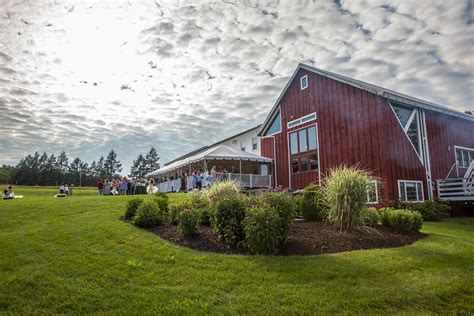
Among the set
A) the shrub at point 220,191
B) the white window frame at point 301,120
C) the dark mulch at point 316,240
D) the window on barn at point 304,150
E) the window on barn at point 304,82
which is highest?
the window on barn at point 304,82

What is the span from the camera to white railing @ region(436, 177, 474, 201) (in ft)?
45.5

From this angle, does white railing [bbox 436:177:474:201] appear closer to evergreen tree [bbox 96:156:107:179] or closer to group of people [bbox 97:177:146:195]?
group of people [bbox 97:177:146:195]

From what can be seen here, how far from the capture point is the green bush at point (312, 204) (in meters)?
8.56

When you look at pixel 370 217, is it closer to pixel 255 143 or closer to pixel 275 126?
pixel 275 126

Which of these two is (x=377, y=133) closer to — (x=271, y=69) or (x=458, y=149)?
(x=271, y=69)

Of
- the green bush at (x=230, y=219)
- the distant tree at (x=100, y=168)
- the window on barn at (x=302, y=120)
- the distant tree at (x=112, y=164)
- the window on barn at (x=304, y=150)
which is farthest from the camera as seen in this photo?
the distant tree at (x=112, y=164)

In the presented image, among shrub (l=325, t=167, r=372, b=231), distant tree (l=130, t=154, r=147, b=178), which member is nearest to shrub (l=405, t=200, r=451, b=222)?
shrub (l=325, t=167, r=372, b=231)

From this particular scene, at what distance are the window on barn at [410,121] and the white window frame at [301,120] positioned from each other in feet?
13.6

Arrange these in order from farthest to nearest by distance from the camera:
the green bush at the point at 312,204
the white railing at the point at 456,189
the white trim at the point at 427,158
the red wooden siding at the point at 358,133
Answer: the white trim at the point at 427,158, the white railing at the point at 456,189, the red wooden siding at the point at 358,133, the green bush at the point at 312,204

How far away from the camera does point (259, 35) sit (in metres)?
9.99

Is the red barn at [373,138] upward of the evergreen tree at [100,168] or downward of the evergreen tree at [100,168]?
downward

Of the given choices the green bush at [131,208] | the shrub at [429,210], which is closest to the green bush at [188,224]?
the green bush at [131,208]

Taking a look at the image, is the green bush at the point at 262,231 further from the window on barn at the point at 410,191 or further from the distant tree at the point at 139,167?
the distant tree at the point at 139,167

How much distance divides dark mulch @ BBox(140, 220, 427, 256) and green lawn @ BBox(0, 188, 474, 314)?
15.9 inches
